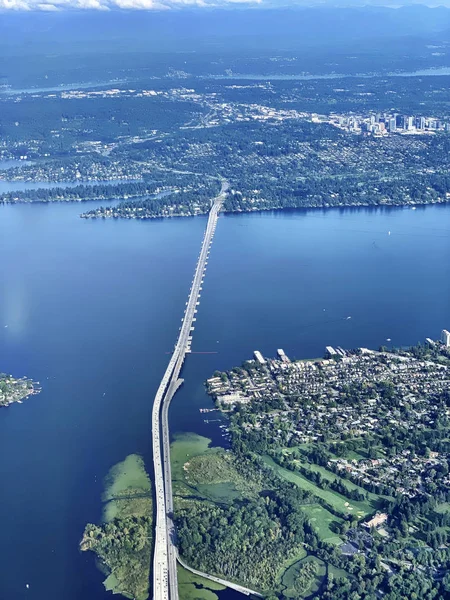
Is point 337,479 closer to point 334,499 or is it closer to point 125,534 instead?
point 334,499

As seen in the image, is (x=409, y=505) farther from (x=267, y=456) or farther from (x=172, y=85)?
(x=172, y=85)

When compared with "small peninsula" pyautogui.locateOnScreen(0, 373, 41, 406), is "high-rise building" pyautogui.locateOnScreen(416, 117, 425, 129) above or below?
above

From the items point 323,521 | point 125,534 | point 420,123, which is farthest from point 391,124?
point 125,534

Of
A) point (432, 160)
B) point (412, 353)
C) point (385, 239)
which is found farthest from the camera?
point (432, 160)

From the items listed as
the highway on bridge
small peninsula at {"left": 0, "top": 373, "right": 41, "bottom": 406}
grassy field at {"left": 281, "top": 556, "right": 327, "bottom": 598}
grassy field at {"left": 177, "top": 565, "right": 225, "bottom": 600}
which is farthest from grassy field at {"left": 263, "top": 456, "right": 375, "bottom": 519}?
small peninsula at {"left": 0, "top": 373, "right": 41, "bottom": 406}

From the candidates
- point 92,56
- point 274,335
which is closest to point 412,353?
point 274,335

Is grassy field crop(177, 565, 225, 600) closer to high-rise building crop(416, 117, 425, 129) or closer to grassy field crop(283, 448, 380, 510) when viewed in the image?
grassy field crop(283, 448, 380, 510)
